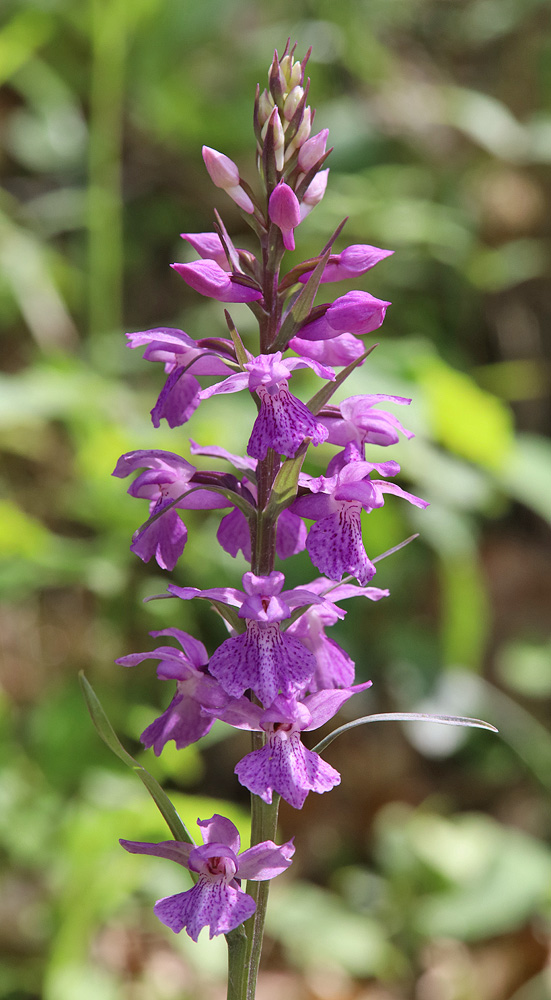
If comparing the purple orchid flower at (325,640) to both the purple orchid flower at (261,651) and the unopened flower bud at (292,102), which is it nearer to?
the purple orchid flower at (261,651)

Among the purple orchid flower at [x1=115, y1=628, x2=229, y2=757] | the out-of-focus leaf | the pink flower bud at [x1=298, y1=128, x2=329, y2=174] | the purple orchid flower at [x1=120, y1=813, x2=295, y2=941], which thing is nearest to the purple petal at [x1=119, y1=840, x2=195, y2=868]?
the purple orchid flower at [x1=120, y1=813, x2=295, y2=941]

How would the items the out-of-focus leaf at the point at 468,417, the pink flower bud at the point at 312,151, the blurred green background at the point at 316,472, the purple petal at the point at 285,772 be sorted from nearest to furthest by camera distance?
1. the purple petal at the point at 285,772
2. the pink flower bud at the point at 312,151
3. the blurred green background at the point at 316,472
4. the out-of-focus leaf at the point at 468,417

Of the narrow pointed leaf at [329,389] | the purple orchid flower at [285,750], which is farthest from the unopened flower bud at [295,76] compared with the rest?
the purple orchid flower at [285,750]

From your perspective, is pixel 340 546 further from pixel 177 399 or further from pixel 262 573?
pixel 177 399

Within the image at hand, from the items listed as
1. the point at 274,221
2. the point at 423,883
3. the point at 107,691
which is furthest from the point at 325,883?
the point at 274,221

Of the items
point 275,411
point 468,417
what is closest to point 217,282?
point 275,411

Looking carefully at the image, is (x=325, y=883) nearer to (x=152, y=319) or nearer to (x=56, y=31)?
(x=152, y=319)

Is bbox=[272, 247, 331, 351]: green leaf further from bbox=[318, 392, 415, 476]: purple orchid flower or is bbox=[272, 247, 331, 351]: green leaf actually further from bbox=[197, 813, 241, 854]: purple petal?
bbox=[197, 813, 241, 854]: purple petal
